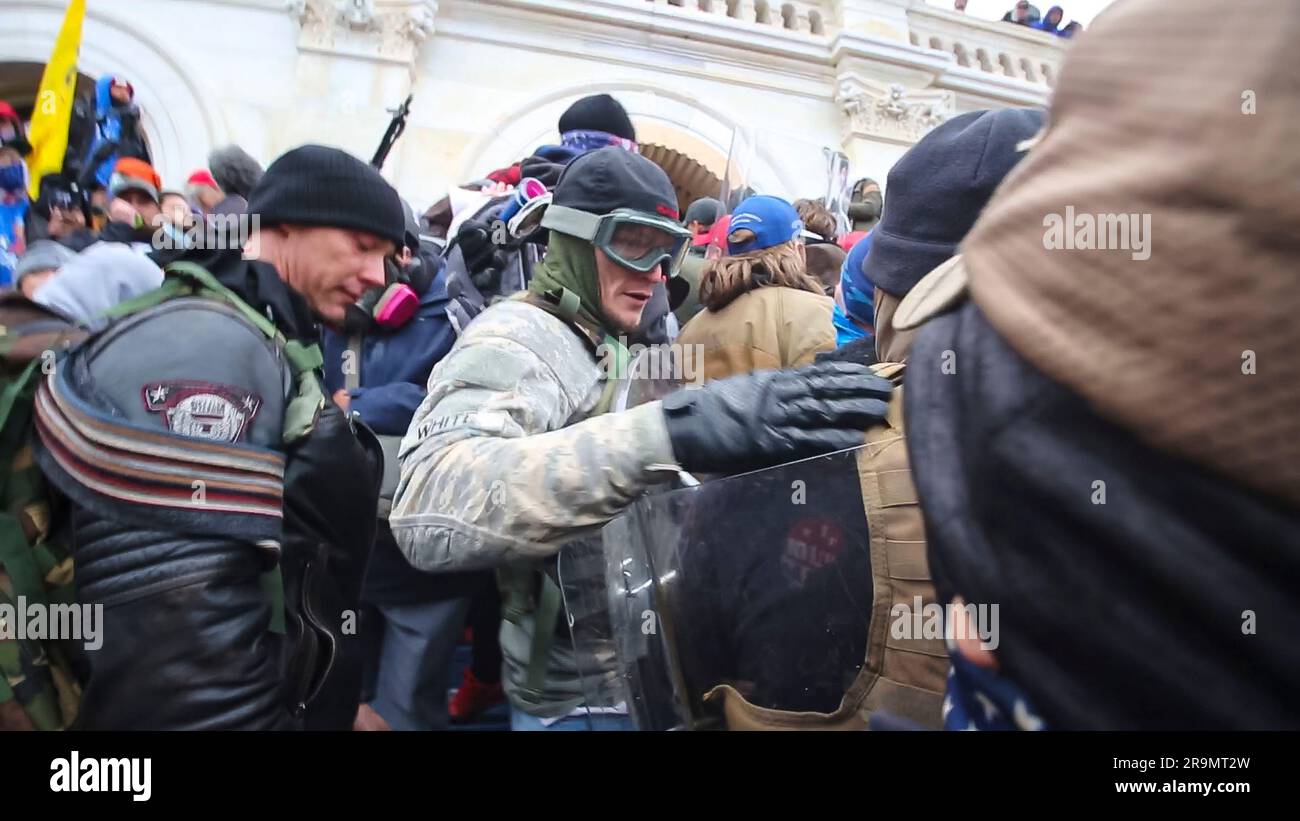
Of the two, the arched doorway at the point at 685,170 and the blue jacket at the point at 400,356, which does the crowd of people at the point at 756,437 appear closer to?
the blue jacket at the point at 400,356

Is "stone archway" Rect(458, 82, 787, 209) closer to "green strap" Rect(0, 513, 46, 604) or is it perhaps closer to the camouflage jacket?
the camouflage jacket

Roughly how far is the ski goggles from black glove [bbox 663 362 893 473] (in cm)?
91

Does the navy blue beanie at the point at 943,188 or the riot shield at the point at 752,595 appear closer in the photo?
the riot shield at the point at 752,595

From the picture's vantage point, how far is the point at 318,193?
1.79 meters

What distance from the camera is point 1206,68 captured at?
2.06ft

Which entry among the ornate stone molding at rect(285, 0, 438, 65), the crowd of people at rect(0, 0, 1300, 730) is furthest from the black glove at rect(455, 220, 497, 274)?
the ornate stone molding at rect(285, 0, 438, 65)

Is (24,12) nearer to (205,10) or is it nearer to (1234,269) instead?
(205,10)

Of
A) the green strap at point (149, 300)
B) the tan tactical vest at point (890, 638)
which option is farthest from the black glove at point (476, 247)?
the tan tactical vest at point (890, 638)

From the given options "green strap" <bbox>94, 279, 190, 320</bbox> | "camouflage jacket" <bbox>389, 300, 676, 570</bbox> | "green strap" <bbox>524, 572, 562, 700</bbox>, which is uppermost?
"green strap" <bbox>94, 279, 190, 320</bbox>

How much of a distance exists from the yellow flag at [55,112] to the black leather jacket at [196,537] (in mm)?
4409

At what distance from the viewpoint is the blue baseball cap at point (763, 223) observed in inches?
116

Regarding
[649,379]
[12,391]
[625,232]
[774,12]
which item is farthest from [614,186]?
[774,12]

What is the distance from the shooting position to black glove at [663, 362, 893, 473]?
1.26m

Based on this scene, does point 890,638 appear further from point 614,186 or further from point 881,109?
point 881,109
